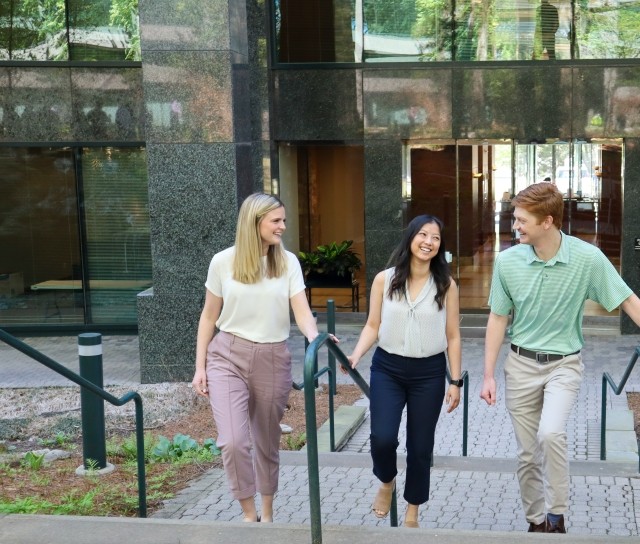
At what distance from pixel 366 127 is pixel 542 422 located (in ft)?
34.3

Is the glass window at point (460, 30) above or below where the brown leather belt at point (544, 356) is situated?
above

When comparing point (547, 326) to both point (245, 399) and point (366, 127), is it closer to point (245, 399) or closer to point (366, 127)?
point (245, 399)

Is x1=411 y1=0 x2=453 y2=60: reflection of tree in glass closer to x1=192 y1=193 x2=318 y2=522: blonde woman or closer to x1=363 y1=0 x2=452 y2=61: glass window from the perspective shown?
x1=363 y1=0 x2=452 y2=61: glass window

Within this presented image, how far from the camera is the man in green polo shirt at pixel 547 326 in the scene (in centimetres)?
496

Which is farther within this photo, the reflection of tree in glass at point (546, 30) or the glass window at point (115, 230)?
the glass window at point (115, 230)

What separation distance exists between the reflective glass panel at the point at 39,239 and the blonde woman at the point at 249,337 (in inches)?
415

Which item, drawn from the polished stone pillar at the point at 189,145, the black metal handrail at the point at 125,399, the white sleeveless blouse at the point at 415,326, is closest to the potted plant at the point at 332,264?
the polished stone pillar at the point at 189,145

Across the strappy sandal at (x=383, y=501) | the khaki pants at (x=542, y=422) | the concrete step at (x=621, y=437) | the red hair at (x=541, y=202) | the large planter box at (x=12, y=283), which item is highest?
the red hair at (x=541, y=202)

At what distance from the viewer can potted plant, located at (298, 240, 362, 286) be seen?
630 inches

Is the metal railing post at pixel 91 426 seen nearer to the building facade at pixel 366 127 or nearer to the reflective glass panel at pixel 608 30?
the building facade at pixel 366 127

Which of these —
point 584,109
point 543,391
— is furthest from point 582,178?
point 543,391

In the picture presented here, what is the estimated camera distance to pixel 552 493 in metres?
4.96

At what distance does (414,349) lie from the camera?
5172 mm

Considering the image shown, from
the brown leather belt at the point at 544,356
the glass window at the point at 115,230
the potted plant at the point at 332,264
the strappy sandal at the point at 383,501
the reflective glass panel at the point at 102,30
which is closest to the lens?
the brown leather belt at the point at 544,356
